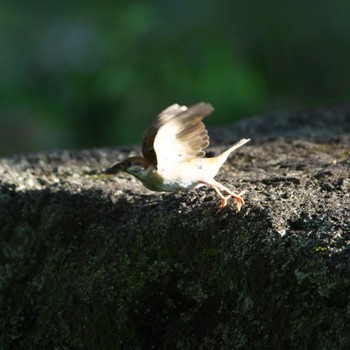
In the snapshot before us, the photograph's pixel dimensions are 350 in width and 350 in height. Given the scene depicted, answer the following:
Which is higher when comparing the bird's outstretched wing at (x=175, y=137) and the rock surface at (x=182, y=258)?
the bird's outstretched wing at (x=175, y=137)

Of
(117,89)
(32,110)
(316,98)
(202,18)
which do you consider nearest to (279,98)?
(316,98)

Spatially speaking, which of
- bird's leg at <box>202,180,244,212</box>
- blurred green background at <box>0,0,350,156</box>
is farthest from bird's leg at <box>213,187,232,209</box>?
blurred green background at <box>0,0,350,156</box>

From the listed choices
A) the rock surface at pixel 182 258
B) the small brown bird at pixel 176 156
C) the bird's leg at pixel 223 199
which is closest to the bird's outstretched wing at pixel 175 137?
the small brown bird at pixel 176 156

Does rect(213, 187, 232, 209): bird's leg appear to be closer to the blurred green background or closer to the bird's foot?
the bird's foot

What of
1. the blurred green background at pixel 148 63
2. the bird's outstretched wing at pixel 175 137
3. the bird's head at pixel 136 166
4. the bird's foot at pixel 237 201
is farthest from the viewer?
the blurred green background at pixel 148 63

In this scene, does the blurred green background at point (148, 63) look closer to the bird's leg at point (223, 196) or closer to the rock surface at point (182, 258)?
the rock surface at point (182, 258)

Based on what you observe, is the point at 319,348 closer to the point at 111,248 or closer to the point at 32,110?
the point at 111,248

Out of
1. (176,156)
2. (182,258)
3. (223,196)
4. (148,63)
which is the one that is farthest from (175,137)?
(148,63)
